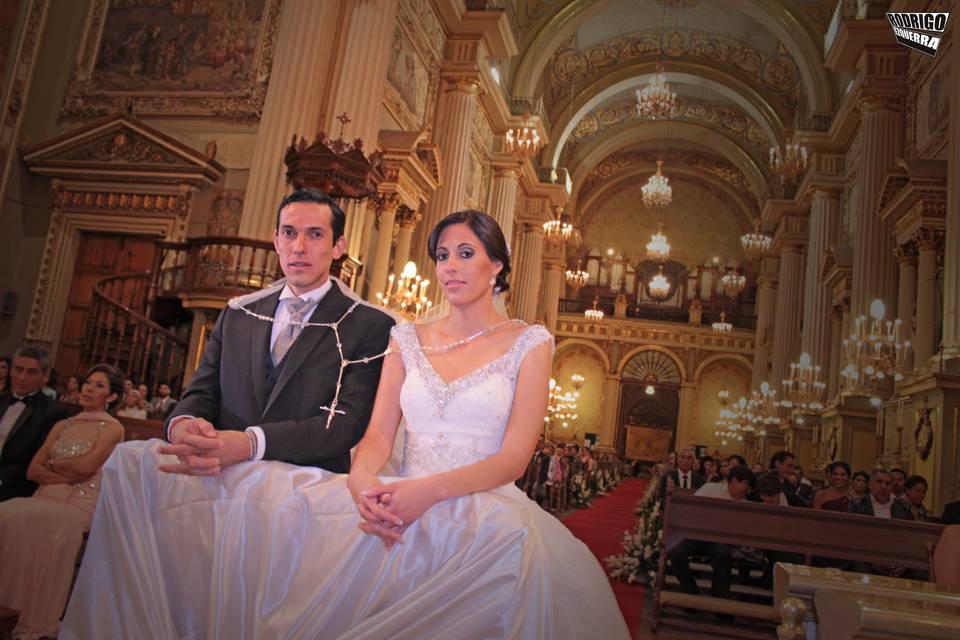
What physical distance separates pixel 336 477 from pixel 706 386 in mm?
34418

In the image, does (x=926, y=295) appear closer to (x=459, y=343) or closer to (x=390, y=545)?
(x=459, y=343)

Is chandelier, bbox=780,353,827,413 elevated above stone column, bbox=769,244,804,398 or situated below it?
below

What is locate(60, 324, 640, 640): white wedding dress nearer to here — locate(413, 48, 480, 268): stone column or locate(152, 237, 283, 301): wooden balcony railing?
locate(152, 237, 283, 301): wooden balcony railing

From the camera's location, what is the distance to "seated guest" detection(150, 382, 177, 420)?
943 centimetres

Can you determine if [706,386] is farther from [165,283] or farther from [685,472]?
[165,283]

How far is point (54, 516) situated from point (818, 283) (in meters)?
19.1

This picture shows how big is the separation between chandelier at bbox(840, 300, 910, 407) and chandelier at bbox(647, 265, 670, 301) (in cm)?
2124

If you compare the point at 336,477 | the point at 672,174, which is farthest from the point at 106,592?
the point at 672,174

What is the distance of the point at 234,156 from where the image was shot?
42.5 feet

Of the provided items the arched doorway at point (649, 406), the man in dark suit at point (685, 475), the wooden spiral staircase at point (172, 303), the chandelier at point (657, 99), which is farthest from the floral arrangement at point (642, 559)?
the arched doorway at point (649, 406)

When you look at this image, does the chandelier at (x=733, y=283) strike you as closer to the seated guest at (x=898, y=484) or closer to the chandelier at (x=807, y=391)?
the chandelier at (x=807, y=391)

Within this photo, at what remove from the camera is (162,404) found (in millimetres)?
9703

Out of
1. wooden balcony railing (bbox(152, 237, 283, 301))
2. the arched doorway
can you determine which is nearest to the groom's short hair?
wooden balcony railing (bbox(152, 237, 283, 301))

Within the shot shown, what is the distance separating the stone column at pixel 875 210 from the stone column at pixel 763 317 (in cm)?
1452
